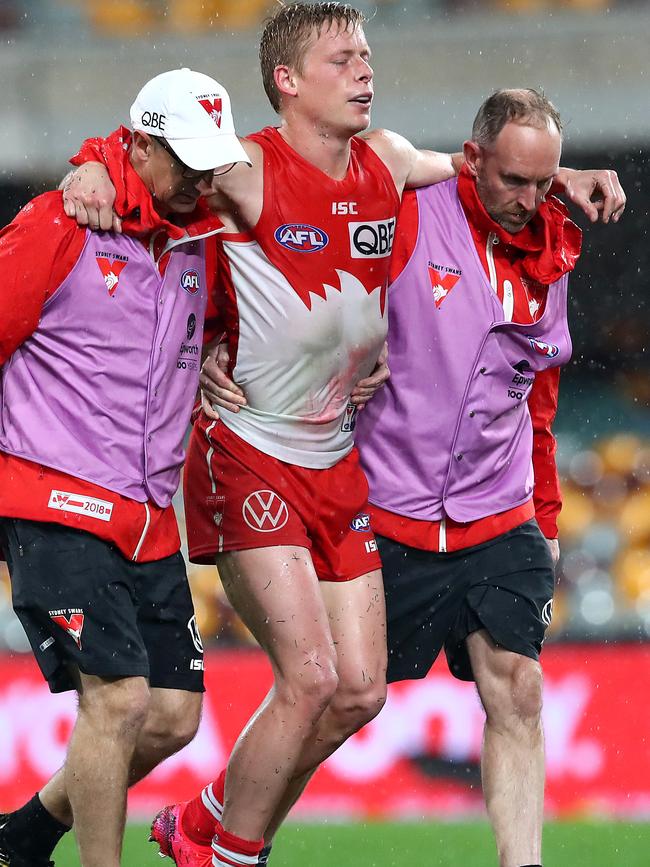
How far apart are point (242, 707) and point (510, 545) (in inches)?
127

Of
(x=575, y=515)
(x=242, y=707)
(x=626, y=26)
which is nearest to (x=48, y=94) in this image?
(x=626, y=26)

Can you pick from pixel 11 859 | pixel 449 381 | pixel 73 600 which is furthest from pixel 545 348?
pixel 11 859

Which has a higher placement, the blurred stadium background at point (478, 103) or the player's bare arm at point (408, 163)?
the player's bare arm at point (408, 163)

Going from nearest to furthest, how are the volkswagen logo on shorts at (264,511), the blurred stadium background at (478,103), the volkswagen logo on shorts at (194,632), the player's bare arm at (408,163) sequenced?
1. the volkswagen logo on shorts at (264,511)
2. the volkswagen logo on shorts at (194,632)
3. the player's bare arm at (408,163)
4. the blurred stadium background at (478,103)

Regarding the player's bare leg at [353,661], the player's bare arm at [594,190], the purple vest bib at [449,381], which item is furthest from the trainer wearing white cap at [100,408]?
the player's bare arm at [594,190]

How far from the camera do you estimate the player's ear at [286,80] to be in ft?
14.1

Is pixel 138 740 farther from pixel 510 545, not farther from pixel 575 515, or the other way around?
pixel 575 515

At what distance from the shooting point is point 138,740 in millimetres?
4320

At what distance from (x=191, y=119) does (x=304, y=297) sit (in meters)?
0.61

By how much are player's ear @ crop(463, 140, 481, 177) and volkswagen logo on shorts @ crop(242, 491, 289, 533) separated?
1.17 metres

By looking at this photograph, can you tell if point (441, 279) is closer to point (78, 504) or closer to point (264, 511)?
point (264, 511)

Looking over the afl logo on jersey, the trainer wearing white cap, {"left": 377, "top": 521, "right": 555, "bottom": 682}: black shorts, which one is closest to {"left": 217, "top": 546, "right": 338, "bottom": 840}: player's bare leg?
the trainer wearing white cap

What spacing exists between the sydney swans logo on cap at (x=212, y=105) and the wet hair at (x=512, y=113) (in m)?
0.86

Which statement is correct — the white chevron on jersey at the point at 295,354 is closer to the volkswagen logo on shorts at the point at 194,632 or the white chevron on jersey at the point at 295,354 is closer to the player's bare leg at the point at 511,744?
the volkswagen logo on shorts at the point at 194,632
